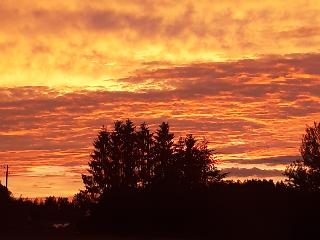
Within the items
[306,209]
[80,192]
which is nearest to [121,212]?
[306,209]

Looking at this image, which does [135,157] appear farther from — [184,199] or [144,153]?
[184,199]

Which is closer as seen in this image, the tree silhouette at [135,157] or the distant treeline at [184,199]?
the distant treeline at [184,199]

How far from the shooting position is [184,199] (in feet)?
169

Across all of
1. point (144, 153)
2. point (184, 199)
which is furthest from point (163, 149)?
point (184, 199)

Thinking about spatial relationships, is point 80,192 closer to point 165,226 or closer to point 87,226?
point 87,226

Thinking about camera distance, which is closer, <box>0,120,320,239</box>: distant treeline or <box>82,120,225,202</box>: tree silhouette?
<box>0,120,320,239</box>: distant treeline

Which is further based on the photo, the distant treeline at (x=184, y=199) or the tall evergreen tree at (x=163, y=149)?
the tall evergreen tree at (x=163, y=149)

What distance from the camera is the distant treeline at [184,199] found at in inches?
1752

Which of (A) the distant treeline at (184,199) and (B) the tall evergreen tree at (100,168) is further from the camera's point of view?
(B) the tall evergreen tree at (100,168)

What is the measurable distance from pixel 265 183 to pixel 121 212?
40.5 ft

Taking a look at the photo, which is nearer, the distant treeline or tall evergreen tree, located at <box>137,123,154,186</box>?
the distant treeline

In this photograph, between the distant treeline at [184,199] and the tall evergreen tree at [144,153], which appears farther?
the tall evergreen tree at [144,153]

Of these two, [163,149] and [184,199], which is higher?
[163,149]

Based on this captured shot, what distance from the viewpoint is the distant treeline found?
44.5m
